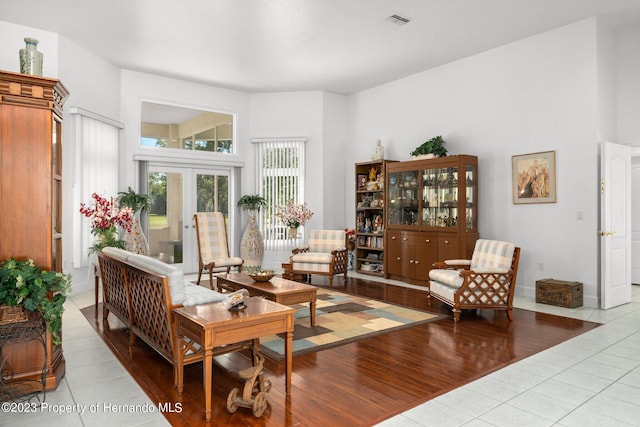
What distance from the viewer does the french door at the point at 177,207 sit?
8.13 m

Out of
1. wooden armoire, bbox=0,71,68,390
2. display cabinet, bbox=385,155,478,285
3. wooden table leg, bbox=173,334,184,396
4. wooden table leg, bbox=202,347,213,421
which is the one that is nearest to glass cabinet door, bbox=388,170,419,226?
display cabinet, bbox=385,155,478,285

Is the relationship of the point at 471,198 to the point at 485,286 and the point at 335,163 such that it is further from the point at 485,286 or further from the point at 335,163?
the point at 335,163

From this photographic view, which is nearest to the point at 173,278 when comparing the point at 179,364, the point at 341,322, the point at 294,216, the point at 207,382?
the point at 179,364

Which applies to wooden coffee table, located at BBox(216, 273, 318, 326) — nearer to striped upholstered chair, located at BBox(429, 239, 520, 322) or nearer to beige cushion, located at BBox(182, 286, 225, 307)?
beige cushion, located at BBox(182, 286, 225, 307)

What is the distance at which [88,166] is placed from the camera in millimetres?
6785

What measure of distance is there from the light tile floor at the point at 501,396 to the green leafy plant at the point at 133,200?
3.50 m

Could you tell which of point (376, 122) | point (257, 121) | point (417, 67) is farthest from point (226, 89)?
point (417, 67)

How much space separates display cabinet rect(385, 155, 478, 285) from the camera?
6.59m

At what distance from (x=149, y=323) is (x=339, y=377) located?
1.62 meters

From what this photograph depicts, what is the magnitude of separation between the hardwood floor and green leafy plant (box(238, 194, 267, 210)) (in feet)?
13.3

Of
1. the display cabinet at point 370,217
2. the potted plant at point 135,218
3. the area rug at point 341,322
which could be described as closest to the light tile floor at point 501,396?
the area rug at point 341,322

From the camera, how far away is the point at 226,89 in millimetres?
8883

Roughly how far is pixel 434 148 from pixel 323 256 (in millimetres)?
2618

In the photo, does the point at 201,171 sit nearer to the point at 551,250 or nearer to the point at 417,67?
the point at 417,67
